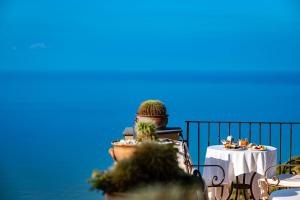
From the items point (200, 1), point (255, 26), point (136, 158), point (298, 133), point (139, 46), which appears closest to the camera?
point (136, 158)

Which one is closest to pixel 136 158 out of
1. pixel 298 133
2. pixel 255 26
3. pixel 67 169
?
pixel 67 169

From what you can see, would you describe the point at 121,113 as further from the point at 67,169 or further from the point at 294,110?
the point at 67,169

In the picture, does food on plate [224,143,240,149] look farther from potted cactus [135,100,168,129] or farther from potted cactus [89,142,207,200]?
potted cactus [89,142,207,200]

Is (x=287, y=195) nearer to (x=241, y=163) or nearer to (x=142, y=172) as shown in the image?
(x=241, y=163)

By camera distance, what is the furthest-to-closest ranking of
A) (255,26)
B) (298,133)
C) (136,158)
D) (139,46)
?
(139,46)
(255,26)
(298,133)
(136,158)

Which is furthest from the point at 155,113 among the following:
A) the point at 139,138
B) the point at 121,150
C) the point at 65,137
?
the point at 65,137

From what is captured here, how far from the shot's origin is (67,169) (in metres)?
25.9

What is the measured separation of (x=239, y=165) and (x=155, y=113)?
72.9 inches

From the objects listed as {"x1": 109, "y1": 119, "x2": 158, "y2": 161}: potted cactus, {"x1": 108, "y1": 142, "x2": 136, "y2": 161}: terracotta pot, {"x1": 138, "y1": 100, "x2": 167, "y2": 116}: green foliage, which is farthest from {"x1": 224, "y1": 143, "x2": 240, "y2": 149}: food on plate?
{"x1": 108, "y1": 142, "x2": 136, "y2": 161}: terracotta pot

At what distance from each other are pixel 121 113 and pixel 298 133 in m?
13.6

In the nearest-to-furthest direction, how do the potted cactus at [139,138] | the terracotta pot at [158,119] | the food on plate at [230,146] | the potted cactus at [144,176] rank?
the potted cactus at [144,176]
the potted cactus at [139,138]
the food on plate at [230,146]
the terracotta pot at [158,119]

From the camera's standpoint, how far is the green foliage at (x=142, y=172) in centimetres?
391

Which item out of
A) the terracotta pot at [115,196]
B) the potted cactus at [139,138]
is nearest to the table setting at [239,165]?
the potted cactus at [139,138]

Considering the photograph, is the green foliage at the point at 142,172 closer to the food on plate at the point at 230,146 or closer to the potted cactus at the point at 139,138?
the potted cactus at the point at 139,138
